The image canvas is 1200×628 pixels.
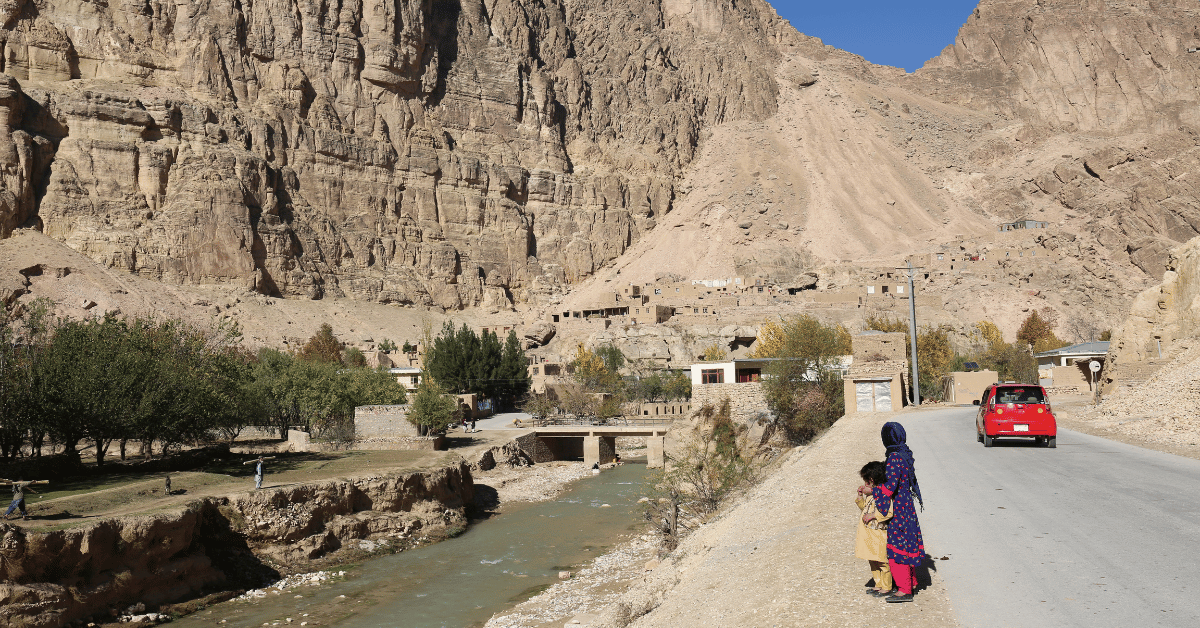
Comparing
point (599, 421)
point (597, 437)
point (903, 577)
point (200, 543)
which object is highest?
point (903, 577)

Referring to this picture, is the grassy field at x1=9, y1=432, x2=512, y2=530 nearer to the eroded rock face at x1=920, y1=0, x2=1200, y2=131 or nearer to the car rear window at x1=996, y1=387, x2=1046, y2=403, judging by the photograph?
the car rear window at x1=996, y1=387, x2=1046, y2=403

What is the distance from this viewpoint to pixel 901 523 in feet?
25.2

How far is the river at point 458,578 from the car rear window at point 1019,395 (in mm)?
12703

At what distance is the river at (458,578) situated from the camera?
68.2 feet

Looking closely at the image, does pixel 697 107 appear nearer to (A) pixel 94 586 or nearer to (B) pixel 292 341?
(B) pixel 292 341

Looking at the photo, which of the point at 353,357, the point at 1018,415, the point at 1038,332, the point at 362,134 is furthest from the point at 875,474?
the point at 362,134

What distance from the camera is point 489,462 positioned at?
152 ft

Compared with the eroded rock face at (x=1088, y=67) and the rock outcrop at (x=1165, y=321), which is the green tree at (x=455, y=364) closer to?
the rock outcrop at (x=1165, y=321)

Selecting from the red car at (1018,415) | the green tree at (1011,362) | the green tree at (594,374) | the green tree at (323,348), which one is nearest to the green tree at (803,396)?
the red car at (1018,415)

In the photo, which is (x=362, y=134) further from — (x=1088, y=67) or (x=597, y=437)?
(x=1088, y=67)

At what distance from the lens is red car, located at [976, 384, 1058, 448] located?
1739cm

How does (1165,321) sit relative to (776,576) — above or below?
above

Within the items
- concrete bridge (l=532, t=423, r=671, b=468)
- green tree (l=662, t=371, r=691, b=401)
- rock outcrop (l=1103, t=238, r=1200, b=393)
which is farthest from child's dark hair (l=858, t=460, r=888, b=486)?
green tree (l=662, t=371, r=691, b=401)

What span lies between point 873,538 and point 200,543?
21.0 m
